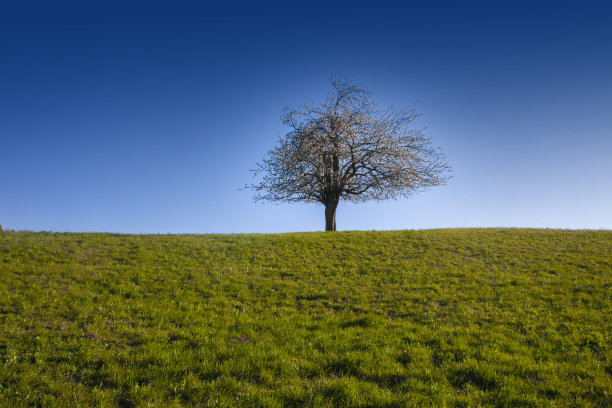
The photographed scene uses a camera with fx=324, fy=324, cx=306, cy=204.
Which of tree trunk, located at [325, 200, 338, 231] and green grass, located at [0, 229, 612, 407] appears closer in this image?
green grass, located at [0, 229, 612, 407]

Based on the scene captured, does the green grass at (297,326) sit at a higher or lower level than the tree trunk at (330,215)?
lower

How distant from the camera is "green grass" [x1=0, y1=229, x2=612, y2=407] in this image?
7.07 m

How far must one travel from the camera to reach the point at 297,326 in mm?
11289

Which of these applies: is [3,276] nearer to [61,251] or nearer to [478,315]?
[61,251]

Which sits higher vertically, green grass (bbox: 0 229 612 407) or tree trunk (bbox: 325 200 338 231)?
tree trunk (bbox: 325 200 338 231)

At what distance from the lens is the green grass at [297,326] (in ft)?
23.2

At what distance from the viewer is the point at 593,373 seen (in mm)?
8156

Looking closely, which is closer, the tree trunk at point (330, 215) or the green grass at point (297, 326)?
the green grass at point (297, 326)

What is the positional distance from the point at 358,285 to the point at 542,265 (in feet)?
38.3

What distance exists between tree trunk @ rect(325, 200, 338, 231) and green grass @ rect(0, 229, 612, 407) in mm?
13856

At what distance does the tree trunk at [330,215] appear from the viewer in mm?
35344

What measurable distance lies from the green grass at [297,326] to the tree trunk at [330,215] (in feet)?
45.5

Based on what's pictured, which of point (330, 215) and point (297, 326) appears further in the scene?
point (330, 215)

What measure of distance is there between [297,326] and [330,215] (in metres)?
24.6
